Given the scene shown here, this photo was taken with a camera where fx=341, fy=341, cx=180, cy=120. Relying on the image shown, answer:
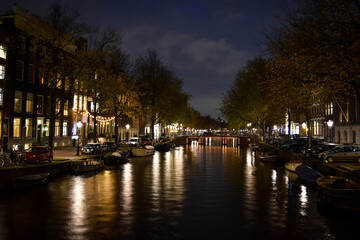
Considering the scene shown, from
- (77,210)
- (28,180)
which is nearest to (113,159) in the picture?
(28,180)

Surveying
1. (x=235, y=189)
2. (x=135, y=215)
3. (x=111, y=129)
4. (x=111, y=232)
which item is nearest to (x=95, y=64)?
(x=235, y=189)

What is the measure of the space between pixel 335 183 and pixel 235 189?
29.4 feet

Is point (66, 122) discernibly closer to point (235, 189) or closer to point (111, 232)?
point (235, 189)

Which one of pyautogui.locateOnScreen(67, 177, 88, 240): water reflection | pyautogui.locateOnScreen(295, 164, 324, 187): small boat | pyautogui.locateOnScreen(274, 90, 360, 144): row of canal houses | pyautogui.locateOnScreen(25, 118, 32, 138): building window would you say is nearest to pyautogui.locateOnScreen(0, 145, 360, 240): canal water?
pyautogui.locateOnScreen(67, 177, 88, 240): water reflection

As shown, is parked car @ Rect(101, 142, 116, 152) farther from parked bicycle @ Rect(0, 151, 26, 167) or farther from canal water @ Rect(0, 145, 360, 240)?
canal water @ Rect(0, 145, 360, 240)

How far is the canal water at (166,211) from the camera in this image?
15648mm

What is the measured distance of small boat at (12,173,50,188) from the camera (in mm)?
25339

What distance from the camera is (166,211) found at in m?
19.6

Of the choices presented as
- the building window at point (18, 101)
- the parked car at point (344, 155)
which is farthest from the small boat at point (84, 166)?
the parked car at point (344, 155)

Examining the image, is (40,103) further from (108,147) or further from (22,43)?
(108,147)

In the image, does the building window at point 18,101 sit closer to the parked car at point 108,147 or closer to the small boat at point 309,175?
the parked car at point 108,147

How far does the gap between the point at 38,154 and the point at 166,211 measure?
17229mm

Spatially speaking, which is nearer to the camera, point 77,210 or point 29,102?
point 77,210

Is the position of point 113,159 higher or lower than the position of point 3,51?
lower
